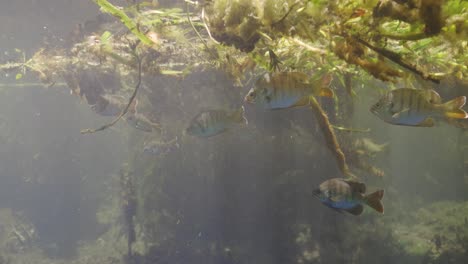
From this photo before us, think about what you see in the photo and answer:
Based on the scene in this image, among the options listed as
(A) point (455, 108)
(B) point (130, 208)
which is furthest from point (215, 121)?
(B) point (130, 208)

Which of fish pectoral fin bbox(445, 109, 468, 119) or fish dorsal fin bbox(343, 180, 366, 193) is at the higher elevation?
fish pectoral fin bbox(445, 109, 468, 119)

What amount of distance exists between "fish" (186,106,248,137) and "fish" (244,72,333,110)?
197 cm

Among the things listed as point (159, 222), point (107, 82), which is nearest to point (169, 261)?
point (159, 222)

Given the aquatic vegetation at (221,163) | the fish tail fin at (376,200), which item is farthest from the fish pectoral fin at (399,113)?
the aquatic vegetation at (221,163)

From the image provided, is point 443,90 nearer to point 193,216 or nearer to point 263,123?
point 263,123

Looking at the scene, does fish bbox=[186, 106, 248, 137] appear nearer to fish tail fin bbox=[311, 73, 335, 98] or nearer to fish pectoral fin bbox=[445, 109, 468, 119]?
fish tail fin bbox=[311, 73, 335, 98]

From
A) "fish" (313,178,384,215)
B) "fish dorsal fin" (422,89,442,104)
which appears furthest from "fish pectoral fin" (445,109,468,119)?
"fish" (313,178,384,215)

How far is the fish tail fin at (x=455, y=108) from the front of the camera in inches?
126

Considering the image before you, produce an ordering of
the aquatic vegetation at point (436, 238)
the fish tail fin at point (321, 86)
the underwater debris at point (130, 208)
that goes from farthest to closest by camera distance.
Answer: the underwater debris at point (130, 208) → the aquatic vegetation at point (436, 238) → the fish tail fin at point (321, 86)

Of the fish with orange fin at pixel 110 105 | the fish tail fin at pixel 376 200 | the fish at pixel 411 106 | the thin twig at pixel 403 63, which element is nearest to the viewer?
the thin twig at pixel 403 63

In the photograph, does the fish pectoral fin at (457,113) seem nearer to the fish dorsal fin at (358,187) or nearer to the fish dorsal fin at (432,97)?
the fish dorsal fin at (432,97)

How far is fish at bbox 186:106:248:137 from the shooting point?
17.5 feet

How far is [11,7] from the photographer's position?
1778 cm

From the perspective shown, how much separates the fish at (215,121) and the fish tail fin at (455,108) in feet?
9.07
